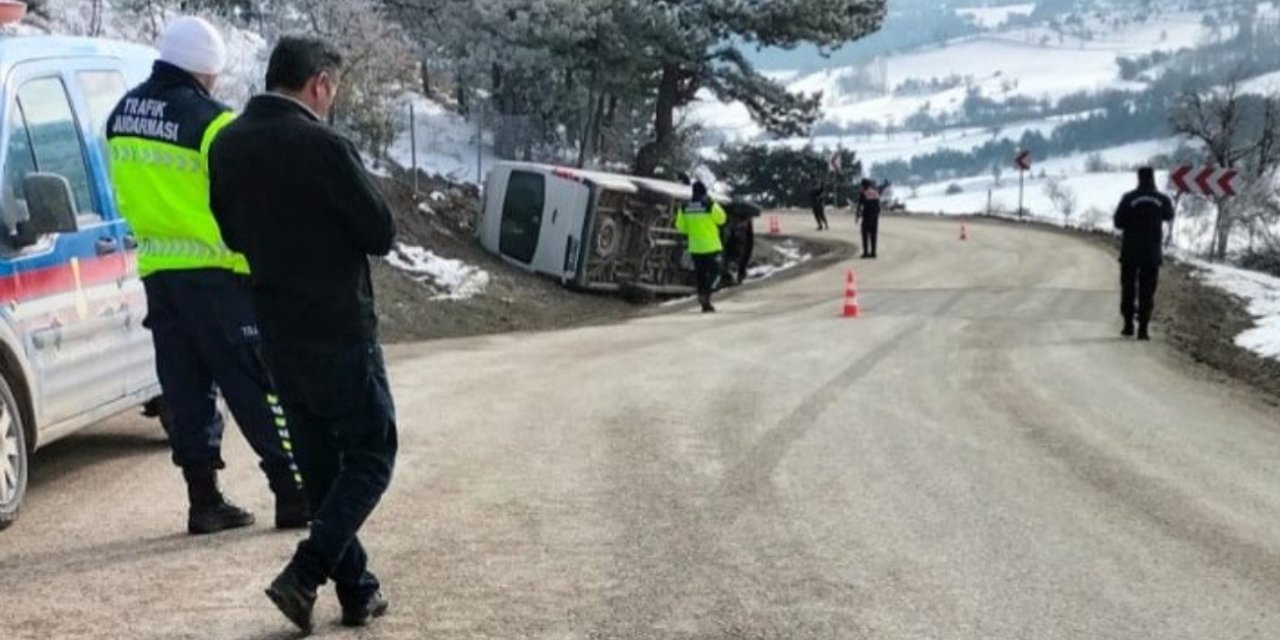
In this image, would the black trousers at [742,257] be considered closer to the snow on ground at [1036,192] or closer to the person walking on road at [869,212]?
the person walking on road at [869,212]

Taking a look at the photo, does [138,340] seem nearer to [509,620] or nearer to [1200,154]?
[509,620]

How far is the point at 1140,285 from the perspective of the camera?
1562 cm

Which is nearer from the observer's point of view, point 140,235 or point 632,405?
point 140,235

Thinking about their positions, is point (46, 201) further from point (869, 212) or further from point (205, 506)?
point (869, 212)

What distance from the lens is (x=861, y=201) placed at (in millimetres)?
32656

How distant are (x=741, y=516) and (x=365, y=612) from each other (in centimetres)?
219

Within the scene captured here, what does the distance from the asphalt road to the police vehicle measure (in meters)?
0.45

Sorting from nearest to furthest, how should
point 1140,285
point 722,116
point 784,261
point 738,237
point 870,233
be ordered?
point 1140,285, point 738,237, point 870,233, point 784,261, point 722,116

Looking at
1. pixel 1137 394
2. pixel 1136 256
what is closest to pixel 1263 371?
pixel 1136 256

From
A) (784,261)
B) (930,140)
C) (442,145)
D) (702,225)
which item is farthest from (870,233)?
(930,140)

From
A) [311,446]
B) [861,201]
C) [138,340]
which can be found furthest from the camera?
[861,201]

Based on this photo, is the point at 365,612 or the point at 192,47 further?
the point at 192,47

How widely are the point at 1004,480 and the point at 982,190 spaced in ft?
409

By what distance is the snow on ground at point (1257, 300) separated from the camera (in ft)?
51.3
